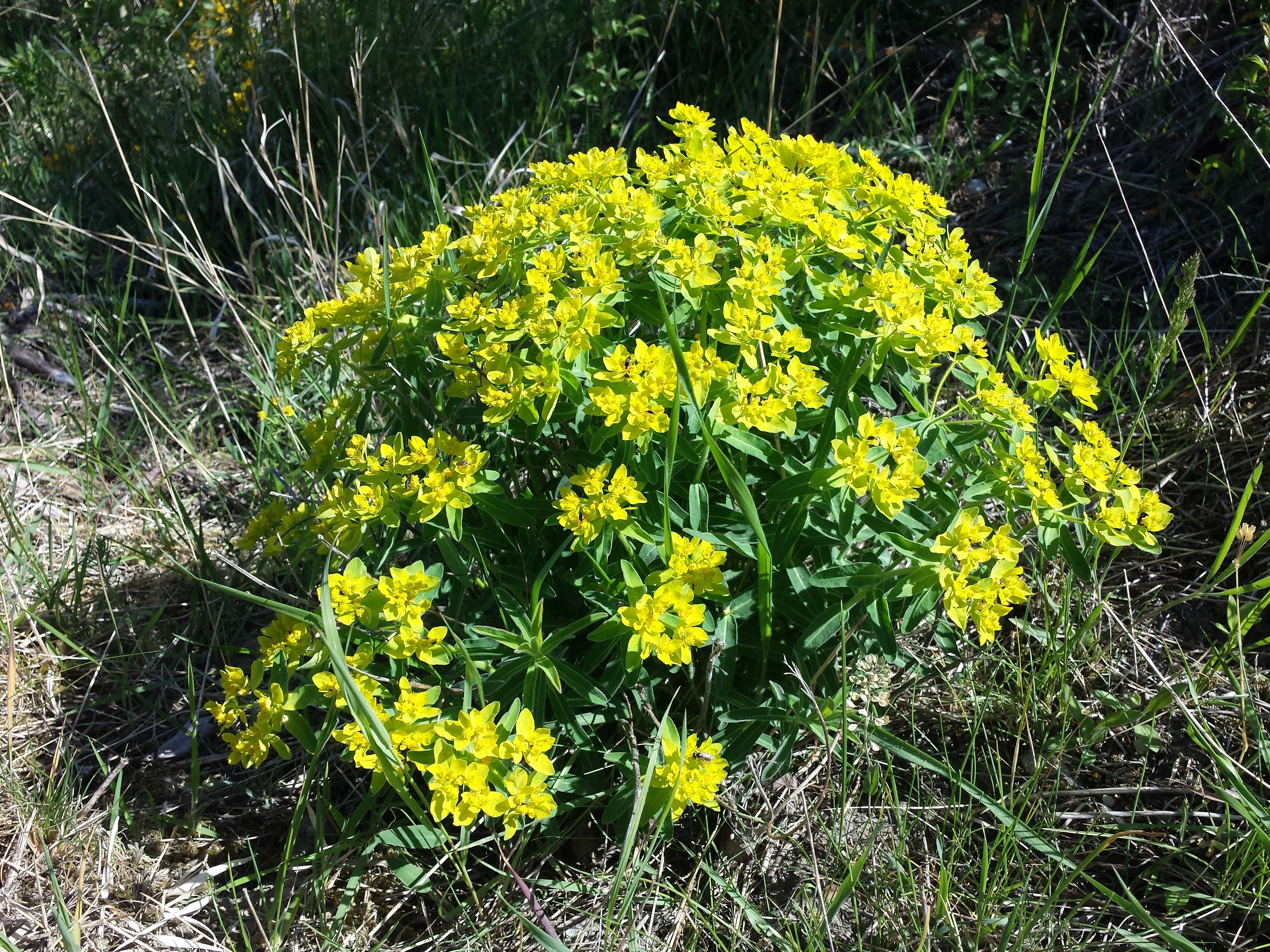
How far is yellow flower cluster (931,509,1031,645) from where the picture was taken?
68.6 inches

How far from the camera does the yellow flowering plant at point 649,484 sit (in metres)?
1.77

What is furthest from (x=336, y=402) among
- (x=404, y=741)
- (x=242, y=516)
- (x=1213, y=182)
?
(x=1213, y=182)

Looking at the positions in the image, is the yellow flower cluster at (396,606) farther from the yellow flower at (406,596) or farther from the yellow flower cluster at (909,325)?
the yellow flower cluster at (909,325)

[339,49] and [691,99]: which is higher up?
[339,49]

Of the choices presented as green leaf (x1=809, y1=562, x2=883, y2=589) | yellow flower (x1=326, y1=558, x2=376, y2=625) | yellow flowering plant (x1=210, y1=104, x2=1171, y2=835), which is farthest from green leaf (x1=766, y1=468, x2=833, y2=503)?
yellow flower (x1=326, y1=558, x2=376, y2=625)

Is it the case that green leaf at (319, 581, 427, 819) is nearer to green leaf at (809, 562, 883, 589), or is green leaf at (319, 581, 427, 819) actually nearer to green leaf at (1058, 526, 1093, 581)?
green leaf at (809, 562, 883, 589)

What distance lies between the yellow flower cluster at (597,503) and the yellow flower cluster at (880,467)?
36 cm

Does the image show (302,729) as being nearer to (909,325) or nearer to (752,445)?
(752,445)

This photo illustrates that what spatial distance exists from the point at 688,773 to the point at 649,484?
0.54m

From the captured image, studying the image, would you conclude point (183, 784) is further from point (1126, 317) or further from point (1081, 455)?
point (1126, 317)

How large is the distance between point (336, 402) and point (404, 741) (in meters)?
0.78

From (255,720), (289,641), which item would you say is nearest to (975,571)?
(289,641)

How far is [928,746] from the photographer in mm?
2432

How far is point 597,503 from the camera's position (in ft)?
5.82
